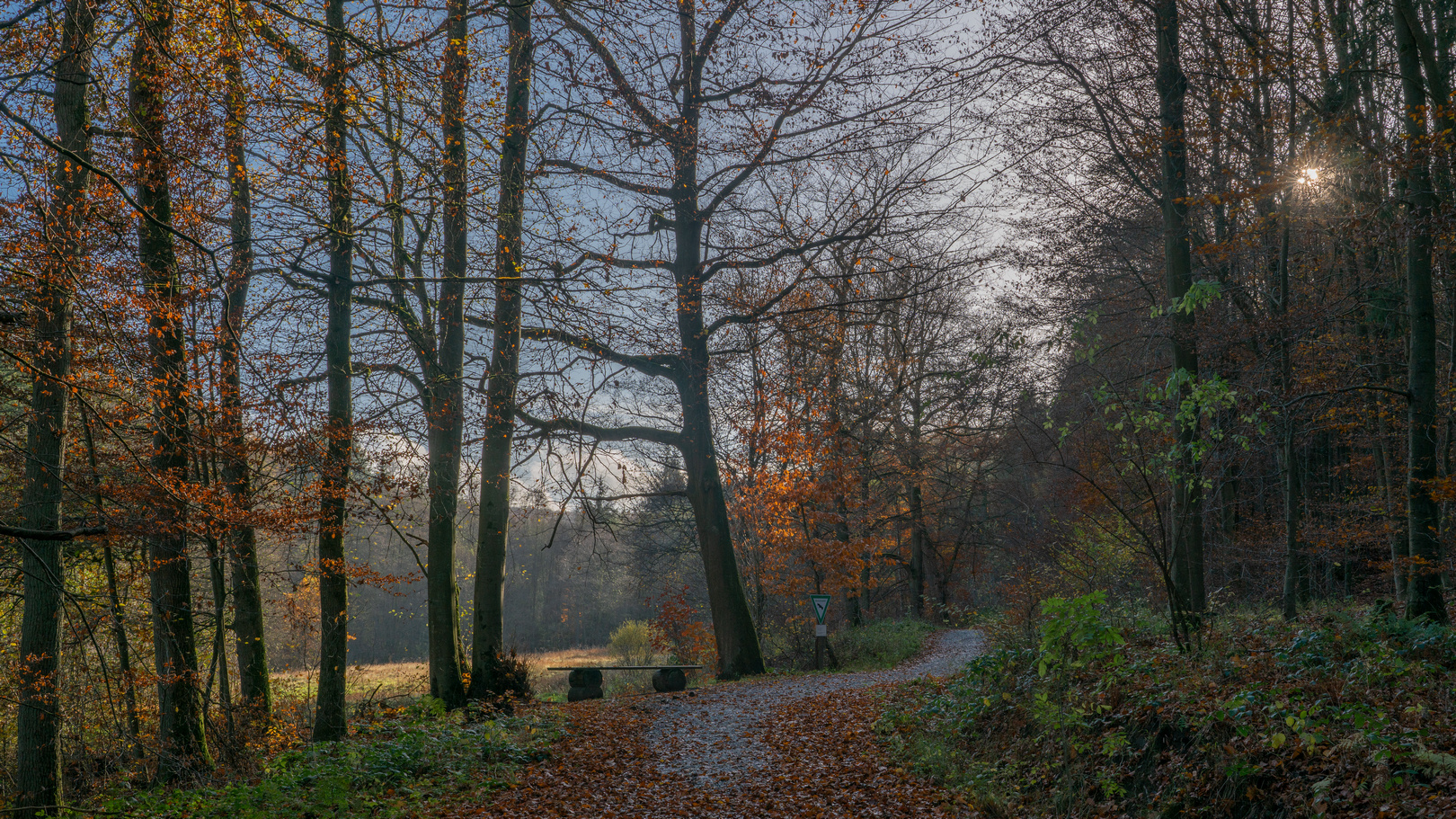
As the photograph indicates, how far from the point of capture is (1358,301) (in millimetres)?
11180

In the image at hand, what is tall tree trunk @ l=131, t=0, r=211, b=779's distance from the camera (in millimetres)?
8023

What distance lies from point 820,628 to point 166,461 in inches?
423

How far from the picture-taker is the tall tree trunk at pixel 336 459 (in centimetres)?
862

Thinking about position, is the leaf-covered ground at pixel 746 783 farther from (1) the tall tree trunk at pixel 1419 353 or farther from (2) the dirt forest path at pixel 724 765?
(1) the tall tree trunk at pixel 1419 353

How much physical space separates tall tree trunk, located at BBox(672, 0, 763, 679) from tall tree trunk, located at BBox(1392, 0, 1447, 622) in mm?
9713

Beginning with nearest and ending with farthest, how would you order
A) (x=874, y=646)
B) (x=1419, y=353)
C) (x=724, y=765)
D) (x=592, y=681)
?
(x=1419, y=353) < (x=724, y=765) < (x=592, y=681) < (x=874, y=646)

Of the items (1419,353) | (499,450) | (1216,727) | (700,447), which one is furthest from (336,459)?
(1419,353)

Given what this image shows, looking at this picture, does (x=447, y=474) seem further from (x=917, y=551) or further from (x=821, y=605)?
(x=917, y=551)

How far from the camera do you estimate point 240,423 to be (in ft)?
29.7

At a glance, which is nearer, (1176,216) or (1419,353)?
(1419,353)

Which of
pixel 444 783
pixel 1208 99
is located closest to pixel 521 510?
pixel 444 783

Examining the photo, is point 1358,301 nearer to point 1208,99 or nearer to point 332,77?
point 1208,99

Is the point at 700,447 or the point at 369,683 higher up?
the point at 700,447

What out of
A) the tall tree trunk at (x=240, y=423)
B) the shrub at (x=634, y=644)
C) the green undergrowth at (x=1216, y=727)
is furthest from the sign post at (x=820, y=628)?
the shrub at (x=634, y=644)
